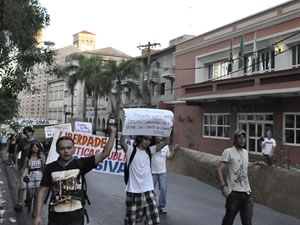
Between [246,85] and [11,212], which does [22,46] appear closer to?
[11,212]

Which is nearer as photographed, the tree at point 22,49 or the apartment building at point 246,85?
the tree at point 22,49

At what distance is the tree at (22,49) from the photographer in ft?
23.5

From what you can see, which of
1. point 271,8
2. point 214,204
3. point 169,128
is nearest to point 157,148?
point 169,128

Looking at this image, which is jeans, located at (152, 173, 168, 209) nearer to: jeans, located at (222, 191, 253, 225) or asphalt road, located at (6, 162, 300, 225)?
asphalt road, located at (6, 162, 300, 225)

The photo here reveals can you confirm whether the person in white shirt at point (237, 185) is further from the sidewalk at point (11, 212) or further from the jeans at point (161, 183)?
the sidewalk at point (11, 212)

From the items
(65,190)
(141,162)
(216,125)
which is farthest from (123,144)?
(216,125)

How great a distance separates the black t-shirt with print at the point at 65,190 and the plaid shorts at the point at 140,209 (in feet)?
5.44

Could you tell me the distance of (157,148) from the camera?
7.56 metres

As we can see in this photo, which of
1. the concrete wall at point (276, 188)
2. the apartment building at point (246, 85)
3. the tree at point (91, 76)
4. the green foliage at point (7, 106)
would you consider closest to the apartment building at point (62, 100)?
the tree at point (91, 76)

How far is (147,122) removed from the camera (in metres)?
5.98

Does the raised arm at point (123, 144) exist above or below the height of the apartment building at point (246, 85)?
below

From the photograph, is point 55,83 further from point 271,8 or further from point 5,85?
point 5,85

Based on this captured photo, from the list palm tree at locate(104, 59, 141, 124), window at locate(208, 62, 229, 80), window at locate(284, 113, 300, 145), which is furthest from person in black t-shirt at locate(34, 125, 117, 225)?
palm tree at locate(104, 59, 141, 124)

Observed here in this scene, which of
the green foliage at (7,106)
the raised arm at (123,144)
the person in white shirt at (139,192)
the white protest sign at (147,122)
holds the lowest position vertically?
the person in white shirt at (139,192)
